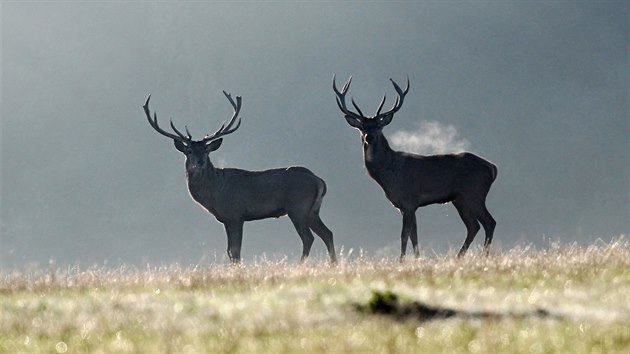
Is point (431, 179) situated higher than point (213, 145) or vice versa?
point (213, 145)

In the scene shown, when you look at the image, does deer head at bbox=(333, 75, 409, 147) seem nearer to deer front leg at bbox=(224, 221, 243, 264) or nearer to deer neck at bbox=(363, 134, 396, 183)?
deer neck at bbox=(363, 134, 396, 183)

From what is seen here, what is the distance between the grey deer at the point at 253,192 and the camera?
19062 millimetres

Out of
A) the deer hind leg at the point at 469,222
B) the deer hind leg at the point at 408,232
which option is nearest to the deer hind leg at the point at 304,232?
the deer hind leg at the point at 408,232

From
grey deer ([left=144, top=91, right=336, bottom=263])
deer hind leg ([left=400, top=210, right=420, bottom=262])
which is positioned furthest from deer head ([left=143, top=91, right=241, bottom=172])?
deer hind leg ([left=400, top=210, right=420, bottom=262])

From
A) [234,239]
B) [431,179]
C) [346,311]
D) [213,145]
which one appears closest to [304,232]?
[234,239]

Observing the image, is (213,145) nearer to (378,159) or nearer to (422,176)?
(378,159)

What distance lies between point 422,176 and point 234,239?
13.6 ft

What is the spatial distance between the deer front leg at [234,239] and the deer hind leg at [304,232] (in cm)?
119

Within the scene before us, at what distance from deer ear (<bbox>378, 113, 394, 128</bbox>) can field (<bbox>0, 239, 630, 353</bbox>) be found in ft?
19.1

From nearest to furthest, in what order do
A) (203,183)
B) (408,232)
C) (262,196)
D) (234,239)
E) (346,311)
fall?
1. (346,311)
2. (408,232)
3. (234,239)
4. (262,196)
5. (203,183)

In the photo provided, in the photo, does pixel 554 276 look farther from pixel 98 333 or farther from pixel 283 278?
pixel 98 333

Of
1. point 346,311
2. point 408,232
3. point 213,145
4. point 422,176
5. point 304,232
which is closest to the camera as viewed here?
point 346,311

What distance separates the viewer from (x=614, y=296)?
884 cm

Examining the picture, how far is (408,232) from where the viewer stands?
1695 centimetres
